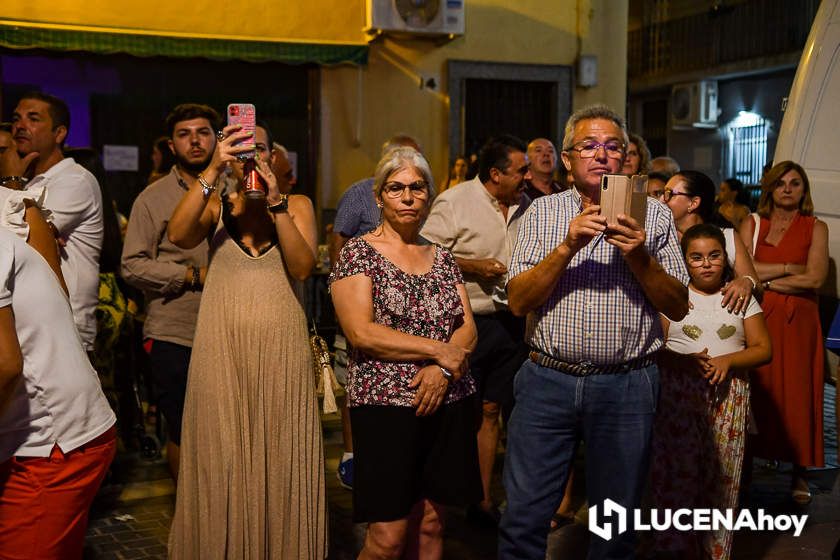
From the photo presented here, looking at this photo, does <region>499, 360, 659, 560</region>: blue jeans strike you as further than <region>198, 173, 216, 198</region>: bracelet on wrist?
No

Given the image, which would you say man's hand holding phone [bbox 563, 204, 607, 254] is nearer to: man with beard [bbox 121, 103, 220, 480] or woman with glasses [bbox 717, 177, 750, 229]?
man with beard [bbox 121, 103, 220, 480]

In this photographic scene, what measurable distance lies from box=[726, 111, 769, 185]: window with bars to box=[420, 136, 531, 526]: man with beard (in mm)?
19678

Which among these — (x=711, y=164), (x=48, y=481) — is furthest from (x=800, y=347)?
(x=711, y=164)

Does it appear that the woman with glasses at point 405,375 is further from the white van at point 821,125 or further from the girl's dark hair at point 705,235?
the white van at point 821,125

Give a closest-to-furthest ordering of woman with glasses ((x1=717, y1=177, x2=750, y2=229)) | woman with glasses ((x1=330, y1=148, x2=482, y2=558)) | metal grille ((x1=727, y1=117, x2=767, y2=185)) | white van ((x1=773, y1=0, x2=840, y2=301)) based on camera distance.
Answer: woman with glasses ((x1=330, y1=148, x2=482, y2=558)), white van ((x1=773, y1=0, x2=840, y2=301)), woman with glasses ((x1=717, y1=177, x2=750, y2=229)), metal grille ((x1=727, y1=117, x2=767, y2=185))

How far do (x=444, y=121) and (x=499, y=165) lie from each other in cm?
751

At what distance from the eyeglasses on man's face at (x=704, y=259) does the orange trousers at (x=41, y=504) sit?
3.28 m

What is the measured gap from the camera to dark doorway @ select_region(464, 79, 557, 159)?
13.6 m

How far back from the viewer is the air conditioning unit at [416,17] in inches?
491

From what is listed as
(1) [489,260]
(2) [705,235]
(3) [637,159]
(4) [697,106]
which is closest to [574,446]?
(2) [705,235]

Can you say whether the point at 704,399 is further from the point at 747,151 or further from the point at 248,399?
the point at 747,151

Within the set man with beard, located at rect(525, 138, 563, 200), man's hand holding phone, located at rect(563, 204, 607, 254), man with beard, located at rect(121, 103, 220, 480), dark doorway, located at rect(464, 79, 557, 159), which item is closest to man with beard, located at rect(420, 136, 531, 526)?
man with beard, located at rect(525, 138, 563, 200)

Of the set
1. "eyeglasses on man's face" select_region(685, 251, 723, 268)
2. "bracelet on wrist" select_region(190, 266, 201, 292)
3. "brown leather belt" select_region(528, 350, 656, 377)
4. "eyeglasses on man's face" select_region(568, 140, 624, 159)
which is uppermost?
"eyeglasses on man's face" select_region(568, 140, 624, 159)

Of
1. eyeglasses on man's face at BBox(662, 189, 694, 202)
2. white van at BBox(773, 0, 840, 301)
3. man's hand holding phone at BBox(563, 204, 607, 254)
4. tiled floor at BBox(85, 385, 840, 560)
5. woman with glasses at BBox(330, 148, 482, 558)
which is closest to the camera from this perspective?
man's hand holding phone at BBox(563, 204, 607, 254)
